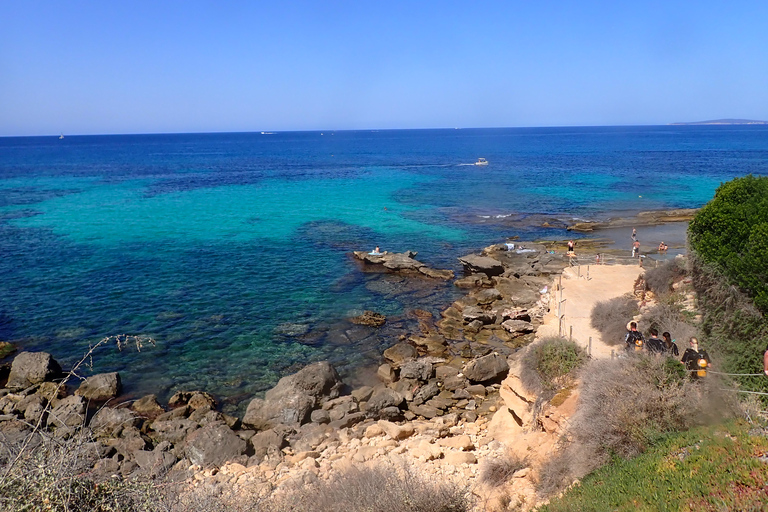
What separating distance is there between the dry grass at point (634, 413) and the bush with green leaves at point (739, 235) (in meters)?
3.25

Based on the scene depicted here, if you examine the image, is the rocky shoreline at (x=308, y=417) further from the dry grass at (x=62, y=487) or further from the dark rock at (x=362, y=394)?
the dry grass at (x=62, y=487)

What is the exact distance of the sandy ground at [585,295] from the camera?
16922mm

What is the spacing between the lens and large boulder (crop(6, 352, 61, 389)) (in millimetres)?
17953

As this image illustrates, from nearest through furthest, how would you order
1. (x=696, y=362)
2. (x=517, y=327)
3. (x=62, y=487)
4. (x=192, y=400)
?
(x=62, y=487)
(x=696, y=362)
(x=192, y=400)
(x=517, y=327)

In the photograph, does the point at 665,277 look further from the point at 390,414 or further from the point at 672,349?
the point at 390,414

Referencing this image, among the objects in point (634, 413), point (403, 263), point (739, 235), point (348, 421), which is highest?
point (739, 235)

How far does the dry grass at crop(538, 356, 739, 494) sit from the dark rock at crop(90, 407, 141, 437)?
38.5 feet

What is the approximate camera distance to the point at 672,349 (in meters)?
12.8

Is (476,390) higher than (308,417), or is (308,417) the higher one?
(476,390)

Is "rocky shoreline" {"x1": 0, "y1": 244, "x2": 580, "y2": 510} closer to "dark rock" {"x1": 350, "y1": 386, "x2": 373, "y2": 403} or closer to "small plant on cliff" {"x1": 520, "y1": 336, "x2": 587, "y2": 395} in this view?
"dark rock" {"x1": 350, "y1": 386, "x2": 373, "y2": 403}

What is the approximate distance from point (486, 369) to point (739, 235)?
27.4 ft

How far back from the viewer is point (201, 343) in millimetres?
21172

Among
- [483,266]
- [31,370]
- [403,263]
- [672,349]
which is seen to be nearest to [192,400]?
[31,370]

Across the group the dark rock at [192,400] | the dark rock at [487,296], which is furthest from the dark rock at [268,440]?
the dark rock at [487,296]
